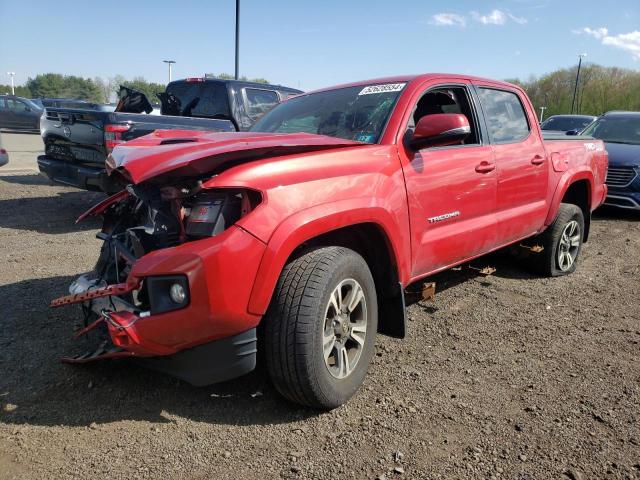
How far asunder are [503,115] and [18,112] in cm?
2434

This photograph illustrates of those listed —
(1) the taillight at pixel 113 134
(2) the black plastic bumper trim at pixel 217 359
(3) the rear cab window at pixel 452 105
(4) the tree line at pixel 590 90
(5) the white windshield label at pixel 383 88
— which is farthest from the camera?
(4) the tree line at pixel 590 90

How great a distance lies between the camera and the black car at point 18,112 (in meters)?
23.0

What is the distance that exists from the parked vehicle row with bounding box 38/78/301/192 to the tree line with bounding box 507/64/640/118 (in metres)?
46.2

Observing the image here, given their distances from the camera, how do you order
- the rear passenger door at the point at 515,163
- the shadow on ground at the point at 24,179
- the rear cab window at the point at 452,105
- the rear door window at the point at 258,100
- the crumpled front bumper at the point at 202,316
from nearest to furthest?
the crumpled front bumper at the point at 202,316 → the rear cab window at the point at 452,105 → the rear passenger door at the point at 515,163 → the rear door window at the point at 258,100 → the shadow on ground at the point at 24,179

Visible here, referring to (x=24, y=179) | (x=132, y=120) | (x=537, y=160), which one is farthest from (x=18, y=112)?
(x=537, y=160)

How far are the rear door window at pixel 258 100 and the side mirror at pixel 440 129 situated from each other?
16.6 ft

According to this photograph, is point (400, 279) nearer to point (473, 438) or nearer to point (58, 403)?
point (473, 438)

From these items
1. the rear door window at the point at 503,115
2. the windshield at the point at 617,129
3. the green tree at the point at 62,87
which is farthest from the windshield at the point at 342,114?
the green tree at the point at 62,87

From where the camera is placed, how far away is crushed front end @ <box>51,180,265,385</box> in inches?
88.7

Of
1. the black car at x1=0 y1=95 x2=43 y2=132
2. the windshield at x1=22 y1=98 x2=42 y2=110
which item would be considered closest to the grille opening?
the black car at x1=0 y1=95 x2=43 y2=132

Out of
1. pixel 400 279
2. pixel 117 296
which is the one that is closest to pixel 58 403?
pixel 117 296

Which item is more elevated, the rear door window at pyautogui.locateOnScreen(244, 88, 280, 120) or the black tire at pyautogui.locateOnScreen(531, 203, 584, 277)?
the rear door window at pyautogui.locateOnScreen(244, 88, 280, 120)

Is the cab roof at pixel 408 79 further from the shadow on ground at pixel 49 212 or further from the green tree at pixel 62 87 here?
the green tree at pixel 62 87

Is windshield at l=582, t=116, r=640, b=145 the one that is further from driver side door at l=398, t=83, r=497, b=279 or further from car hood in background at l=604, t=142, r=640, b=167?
driver side door at l=398, t=83, r=497, b=279
